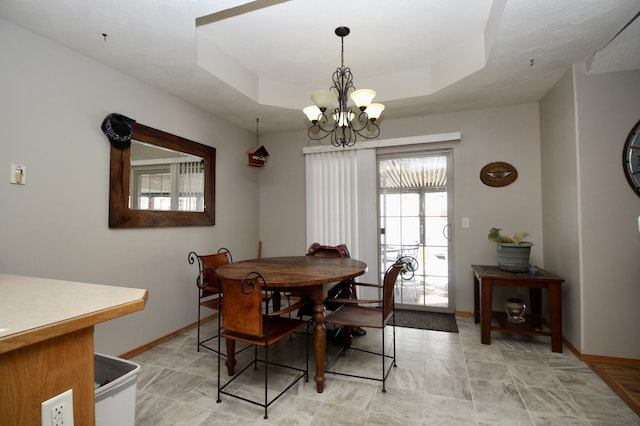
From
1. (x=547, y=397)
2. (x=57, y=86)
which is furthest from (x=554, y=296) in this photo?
(x=57, y=86)

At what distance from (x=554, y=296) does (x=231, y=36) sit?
360 centimetres

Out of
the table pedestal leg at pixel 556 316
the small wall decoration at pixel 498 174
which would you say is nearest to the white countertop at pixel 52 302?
the table pedestal leg at pixel 556 316

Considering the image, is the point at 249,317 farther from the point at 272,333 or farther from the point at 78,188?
the point at 78,188

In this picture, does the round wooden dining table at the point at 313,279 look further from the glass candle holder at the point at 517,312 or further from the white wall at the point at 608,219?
the white wall at the point at 608,219

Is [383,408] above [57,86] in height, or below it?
below

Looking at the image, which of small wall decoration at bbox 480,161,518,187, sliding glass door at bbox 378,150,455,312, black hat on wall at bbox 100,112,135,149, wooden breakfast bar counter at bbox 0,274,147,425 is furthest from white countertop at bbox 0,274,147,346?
small wall decoration at bbox 480,161,518,187

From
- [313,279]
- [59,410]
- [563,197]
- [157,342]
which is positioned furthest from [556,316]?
[157,342]

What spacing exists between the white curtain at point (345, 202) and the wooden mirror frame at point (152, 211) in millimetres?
1350

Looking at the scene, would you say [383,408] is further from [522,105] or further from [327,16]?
[522,105]

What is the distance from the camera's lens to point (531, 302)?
3.29 metres

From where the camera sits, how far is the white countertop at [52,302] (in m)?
0.85

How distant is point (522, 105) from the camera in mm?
3553

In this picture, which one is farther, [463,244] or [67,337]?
[463,244]

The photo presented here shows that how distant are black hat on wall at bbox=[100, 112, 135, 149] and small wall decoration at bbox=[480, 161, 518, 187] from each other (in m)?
3.69
